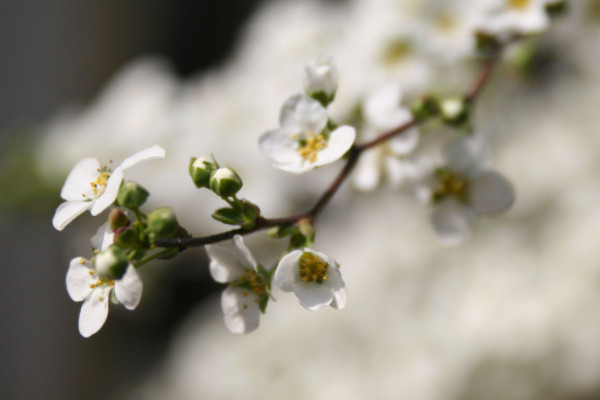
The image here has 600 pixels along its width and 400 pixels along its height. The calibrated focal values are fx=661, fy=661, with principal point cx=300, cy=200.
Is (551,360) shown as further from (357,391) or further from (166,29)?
(166,29)

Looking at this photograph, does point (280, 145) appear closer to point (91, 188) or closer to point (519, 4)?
point (91, 188)

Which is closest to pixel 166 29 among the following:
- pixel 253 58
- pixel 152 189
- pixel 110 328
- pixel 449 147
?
pixel 110 328

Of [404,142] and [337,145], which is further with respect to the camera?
[404,142]

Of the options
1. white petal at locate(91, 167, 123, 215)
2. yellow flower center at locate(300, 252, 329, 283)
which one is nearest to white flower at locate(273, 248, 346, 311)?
yellow flower center at locate(300, 252, 329, 283)

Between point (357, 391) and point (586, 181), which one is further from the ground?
point (586, 181)

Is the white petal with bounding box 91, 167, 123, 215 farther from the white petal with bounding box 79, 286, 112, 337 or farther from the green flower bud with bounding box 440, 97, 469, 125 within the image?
the green flower bud with bounding box 440, 97, 469, 125

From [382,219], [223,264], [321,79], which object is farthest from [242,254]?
[382,219]
